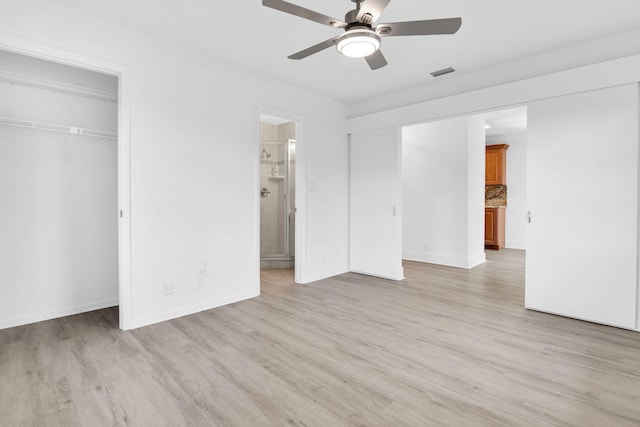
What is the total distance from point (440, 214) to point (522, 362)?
374 centimetres

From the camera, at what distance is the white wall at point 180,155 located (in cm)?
273

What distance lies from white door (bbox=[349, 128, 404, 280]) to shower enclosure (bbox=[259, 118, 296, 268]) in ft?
3.62

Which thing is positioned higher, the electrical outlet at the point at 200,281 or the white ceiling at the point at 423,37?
the white ceiling at the point at 423,37

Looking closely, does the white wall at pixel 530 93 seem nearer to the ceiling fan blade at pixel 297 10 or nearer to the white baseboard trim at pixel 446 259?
the white baseboard trim at pixel 446 259

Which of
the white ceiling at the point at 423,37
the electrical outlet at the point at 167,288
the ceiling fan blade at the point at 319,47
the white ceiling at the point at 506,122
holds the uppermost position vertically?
the white ceiling at the point at 506,122

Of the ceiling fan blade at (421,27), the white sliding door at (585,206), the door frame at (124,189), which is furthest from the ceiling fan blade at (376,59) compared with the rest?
the door frame at (124,189)

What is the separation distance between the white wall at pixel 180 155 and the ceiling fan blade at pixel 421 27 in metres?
2.02

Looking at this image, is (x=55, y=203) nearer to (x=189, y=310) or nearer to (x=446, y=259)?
(x=189, y=310)

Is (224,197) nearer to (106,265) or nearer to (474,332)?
(106,265)

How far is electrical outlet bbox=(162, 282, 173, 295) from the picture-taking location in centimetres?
315

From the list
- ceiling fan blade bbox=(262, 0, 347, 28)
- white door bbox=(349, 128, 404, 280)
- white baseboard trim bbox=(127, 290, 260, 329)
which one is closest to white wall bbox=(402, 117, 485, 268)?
white door bbox=(349, 128, 404, 280)

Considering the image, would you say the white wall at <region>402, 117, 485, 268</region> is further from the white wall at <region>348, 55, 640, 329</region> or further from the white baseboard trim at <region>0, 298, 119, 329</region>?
the white baseboard trim at <region>0, 298, 119, 329</region>

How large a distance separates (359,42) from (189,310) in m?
2.88

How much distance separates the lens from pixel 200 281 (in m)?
3.42
